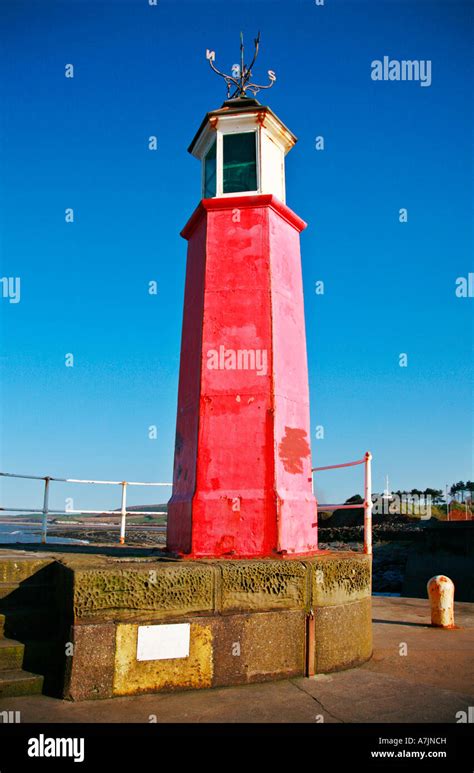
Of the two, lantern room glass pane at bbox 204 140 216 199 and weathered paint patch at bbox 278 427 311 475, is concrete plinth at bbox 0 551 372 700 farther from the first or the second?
lantern room glass pane at bbox 204 140 216 199

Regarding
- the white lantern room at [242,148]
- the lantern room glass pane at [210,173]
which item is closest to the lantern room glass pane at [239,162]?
the white lantern room at [242,148]

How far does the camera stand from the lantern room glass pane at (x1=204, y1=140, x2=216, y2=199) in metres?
6.39

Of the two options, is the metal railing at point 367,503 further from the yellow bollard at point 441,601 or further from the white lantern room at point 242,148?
the white lantern room at point 242,148

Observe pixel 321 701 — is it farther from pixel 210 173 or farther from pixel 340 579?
pixel 210 173

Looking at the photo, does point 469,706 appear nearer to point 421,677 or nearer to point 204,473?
point 421,677

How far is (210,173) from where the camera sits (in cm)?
650

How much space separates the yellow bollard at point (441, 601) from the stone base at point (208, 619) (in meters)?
2.53

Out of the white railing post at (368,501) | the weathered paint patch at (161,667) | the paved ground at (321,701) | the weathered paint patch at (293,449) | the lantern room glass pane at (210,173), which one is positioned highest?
the lantern room glass pane at (210,173)

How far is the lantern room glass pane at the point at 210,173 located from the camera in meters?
6.39

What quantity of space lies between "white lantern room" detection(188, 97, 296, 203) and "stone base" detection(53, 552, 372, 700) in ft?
12.2

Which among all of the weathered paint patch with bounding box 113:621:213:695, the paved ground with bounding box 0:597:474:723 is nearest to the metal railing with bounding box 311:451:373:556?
the paved ground with bounding box 0:597:474:723

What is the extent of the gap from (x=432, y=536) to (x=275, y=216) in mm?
14516

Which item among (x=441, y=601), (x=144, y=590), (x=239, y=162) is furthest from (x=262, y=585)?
(x=239, y=162)
